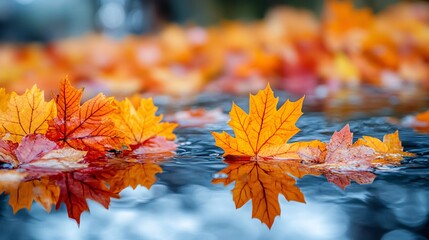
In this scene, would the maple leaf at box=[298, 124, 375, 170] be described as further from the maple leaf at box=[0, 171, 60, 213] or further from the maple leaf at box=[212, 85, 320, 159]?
the maple leaf at box=[0, 171, 60, 213]

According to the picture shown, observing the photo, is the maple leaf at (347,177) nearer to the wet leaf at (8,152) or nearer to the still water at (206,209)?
the still water at (206,209)

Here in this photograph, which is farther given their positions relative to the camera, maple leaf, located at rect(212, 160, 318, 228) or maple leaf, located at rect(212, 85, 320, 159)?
maple leaf, located at rect(212, 85, 320, 159)

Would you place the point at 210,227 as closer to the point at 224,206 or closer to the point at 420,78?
the point at 224,206

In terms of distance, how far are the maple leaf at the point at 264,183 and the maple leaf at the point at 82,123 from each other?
0.23 meters

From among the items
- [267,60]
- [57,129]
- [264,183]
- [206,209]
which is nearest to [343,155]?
[264,183]

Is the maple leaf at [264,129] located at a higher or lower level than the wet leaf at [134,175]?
higher

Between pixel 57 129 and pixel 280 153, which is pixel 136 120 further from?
pixel 280 153

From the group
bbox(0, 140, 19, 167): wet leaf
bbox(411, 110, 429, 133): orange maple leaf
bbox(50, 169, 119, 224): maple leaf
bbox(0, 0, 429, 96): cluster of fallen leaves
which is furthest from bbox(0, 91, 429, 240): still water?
bbox(0, 0, 429, 96): cluster of fallen leaves

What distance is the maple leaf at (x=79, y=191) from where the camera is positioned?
795 mm

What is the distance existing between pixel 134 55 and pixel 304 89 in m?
1.55

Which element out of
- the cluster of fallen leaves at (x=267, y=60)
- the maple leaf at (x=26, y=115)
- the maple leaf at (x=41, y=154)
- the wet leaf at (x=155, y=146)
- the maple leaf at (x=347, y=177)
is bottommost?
the maple leaf at (x=347, y=177)

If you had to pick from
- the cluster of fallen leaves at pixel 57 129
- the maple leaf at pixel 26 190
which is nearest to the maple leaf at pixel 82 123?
the cluster of fallen leaves at pixel 57 129

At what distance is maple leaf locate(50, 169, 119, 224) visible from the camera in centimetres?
79

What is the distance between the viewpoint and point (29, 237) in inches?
28.7
